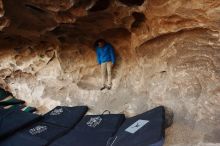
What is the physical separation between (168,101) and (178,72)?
46 centimetres

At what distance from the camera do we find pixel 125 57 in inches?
216

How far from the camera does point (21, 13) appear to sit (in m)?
4.96

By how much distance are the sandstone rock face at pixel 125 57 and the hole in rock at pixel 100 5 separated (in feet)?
0.05

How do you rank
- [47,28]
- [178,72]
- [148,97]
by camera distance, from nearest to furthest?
[178,72] < [148,97] < [47,28]

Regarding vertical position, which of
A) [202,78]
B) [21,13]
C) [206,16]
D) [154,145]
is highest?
[21,13]

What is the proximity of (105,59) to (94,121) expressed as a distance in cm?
124

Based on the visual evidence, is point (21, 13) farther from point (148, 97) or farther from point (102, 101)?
point (148, 97)

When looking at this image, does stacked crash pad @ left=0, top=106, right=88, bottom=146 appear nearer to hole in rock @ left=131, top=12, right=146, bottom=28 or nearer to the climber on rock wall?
the climber on rock wall

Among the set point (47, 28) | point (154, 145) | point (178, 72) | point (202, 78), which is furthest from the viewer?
point (47, 28)

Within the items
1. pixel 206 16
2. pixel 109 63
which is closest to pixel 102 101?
pixel 109 63

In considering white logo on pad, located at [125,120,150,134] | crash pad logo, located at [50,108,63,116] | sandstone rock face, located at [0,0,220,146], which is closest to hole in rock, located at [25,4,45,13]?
sandstone rock face, located at [0,0,220,146]

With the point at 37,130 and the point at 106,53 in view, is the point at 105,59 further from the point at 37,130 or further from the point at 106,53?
the point at 37,130

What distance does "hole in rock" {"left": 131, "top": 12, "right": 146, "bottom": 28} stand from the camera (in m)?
4.62

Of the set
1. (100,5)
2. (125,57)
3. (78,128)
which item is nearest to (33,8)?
(100,5)
